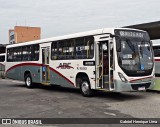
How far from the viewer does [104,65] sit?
13.1m

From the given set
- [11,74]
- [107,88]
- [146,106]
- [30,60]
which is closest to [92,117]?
[146,106]

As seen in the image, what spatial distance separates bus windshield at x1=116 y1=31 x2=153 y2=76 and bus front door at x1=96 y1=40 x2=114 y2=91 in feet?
1.51

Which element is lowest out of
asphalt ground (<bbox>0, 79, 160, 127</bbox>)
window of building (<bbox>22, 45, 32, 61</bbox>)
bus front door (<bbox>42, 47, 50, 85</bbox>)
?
asphalt ground (<bbox>0, 79, 160, 127</bbox>)

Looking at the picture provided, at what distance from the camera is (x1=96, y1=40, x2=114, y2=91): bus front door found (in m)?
12.6

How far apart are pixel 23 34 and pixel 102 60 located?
9237cm

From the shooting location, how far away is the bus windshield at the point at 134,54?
12430mm

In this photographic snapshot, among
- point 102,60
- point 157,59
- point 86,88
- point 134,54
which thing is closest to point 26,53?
point 86,88

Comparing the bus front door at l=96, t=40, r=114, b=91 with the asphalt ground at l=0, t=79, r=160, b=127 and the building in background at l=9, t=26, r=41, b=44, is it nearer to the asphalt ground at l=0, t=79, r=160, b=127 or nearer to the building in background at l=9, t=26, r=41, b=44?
the asphalt ground at l=0, t=79, r=160, b=127

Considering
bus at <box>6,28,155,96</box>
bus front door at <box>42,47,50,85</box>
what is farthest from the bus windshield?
bus front door at <box>42,47,50,85</box>

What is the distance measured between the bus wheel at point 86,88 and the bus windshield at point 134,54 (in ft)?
7.28

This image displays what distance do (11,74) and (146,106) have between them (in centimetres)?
1275

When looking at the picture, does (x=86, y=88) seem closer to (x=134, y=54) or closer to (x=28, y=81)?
(x=134, y=54)

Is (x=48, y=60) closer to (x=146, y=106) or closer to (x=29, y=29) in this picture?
(x=146, y=106)

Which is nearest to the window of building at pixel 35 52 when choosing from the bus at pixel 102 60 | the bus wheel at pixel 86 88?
the bus at pixel 102 60
